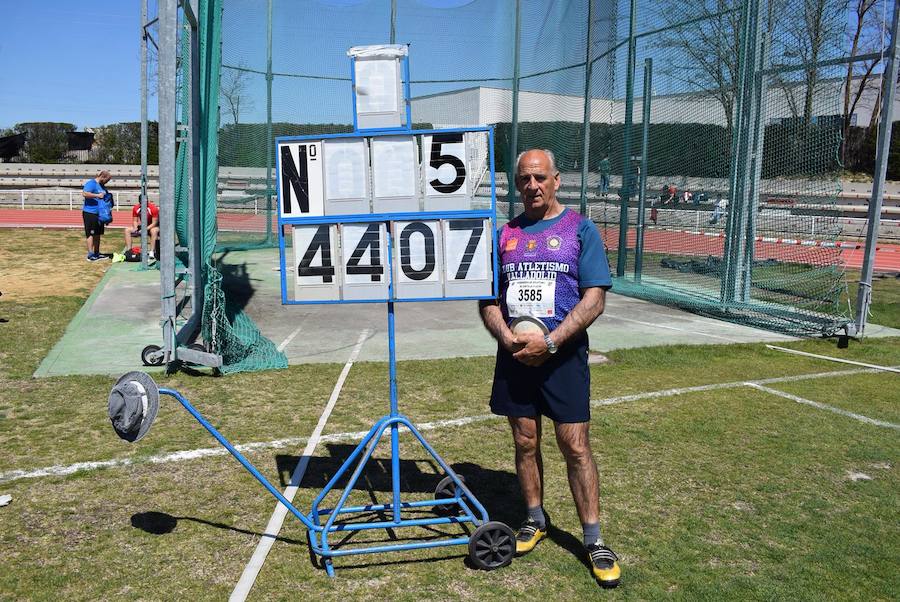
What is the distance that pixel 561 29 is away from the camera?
1691 centimetres

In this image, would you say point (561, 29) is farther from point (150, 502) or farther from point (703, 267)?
point (150, 502)

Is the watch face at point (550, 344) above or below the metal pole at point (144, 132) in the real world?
below

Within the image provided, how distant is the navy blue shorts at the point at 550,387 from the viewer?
13.2 ft

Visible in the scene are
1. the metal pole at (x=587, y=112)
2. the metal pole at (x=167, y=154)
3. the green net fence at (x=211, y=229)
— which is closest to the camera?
the metal pole at (x=167, y=154)

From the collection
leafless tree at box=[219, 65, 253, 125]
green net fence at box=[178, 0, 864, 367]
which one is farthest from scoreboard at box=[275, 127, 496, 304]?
leafless tree at box=[219, 65, 253, 125]

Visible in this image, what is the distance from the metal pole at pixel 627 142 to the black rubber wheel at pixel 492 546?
37.2ft

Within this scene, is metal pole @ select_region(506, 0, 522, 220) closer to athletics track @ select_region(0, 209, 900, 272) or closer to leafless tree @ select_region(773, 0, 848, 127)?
athletics track @ select_region(0, 209, 900, 272)

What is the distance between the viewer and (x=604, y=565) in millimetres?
3891

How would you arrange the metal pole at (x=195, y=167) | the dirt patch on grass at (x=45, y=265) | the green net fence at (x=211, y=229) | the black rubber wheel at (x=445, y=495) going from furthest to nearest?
the dirt patch on grass at (x=45, y=265)
the metal pole at (x=195, y=167)
the green net fence at (x=211, y=229)
the black rubber wheel at (x=445, y=495)

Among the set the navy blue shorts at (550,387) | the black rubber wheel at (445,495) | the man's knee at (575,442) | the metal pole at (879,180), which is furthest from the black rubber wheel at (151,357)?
the metal pole at (879,180)

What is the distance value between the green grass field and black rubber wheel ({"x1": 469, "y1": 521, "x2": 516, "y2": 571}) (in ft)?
0.19

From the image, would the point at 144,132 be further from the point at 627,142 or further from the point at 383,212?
the point at 383,212

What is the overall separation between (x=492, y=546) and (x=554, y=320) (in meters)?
1.17

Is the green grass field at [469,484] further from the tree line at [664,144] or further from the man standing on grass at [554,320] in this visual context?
the tree line at [664,144]
